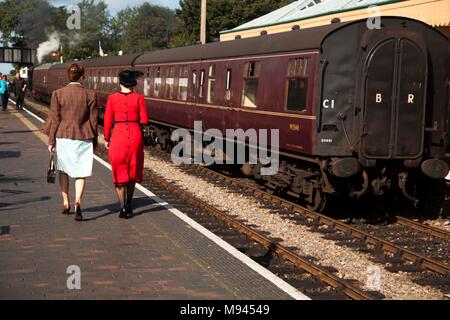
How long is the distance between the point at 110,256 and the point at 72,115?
2.26 meters

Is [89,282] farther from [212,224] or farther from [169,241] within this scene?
[212,224]

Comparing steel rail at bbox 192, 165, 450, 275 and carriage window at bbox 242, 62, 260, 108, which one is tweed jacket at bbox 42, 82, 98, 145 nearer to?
steel rail at bbox 192, 165, 450, 275

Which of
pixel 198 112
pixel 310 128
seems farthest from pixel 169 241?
pixel 198 112

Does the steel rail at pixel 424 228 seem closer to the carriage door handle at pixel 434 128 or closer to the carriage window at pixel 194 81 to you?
the carriage door handle at pixel 434 128

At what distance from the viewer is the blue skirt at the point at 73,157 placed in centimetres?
878

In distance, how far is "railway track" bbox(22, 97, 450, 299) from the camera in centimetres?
746

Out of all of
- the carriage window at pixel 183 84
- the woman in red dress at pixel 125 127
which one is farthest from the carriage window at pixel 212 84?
the woman in red dress at pixel 125 127

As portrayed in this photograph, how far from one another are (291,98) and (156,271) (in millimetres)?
5582

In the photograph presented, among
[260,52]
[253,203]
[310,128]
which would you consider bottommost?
[253,203]

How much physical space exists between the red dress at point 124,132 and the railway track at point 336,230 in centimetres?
187

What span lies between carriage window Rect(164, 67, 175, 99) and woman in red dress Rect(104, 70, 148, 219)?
1016cm

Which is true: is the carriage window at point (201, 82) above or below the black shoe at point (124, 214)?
above

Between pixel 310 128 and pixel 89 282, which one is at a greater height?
pixel 310 128

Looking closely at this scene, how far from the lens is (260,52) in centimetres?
1301
